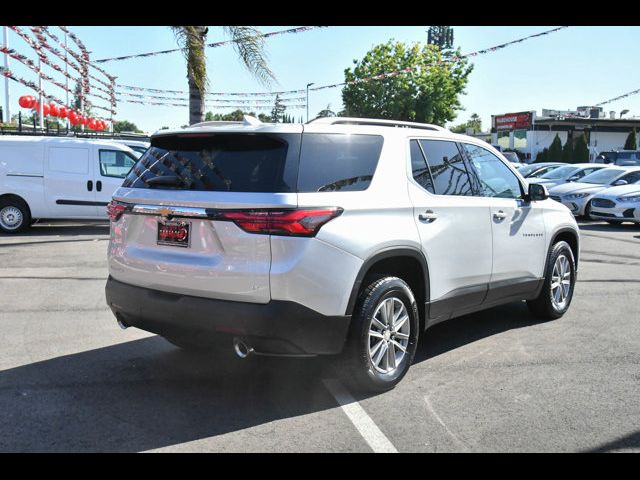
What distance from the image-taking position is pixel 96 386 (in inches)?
179

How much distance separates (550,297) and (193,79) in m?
9.92

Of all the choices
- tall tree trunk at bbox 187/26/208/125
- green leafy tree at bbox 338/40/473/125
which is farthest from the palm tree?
green leafy tree at bbox 338/40/473/125

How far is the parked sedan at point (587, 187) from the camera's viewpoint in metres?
17.7

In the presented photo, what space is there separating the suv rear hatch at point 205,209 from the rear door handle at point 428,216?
1163mm

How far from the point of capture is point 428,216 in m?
4.79

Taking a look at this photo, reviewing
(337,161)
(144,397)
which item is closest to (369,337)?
(337,161)

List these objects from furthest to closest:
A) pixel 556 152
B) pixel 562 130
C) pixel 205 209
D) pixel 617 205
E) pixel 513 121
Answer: pixel 513 121 → pixel 562 130 → pixel 556 152 → pixel 617 205 → pixel 205 209

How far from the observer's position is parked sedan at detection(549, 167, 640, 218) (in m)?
17.7

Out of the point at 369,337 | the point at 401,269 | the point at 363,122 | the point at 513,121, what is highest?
the point at 513,121

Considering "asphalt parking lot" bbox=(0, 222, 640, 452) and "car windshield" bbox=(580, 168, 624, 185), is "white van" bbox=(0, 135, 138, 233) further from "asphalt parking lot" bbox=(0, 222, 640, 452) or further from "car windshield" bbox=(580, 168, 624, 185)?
"car windshield" bbox=(580, 168, 624, 185)

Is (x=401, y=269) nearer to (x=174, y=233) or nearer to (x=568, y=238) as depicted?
(x=174, y=233)

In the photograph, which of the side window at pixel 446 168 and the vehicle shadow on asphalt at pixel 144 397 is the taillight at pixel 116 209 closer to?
the vehicle shadow on asphalt at pixel 144 397
